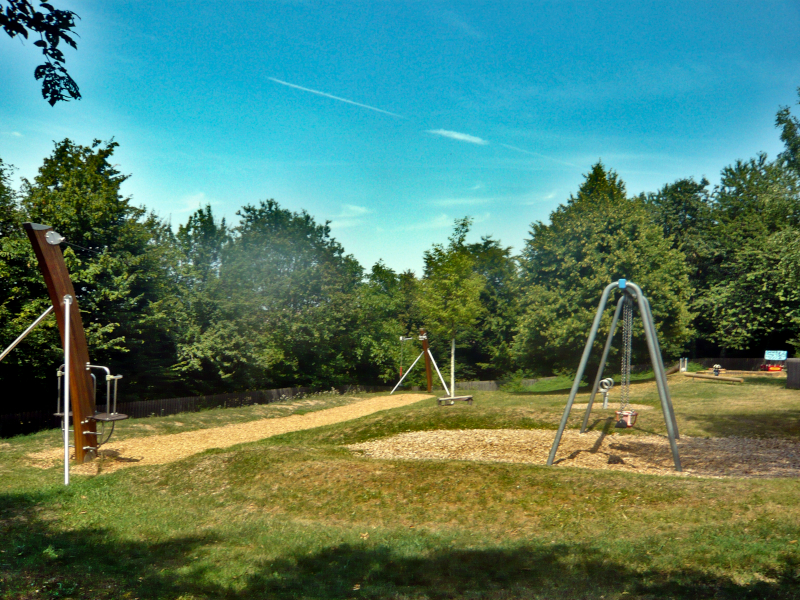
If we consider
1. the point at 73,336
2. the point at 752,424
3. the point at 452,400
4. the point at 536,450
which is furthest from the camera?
the point at 452,400

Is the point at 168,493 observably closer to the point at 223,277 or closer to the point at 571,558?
the point at 571,558

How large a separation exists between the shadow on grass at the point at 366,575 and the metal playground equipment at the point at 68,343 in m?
5.24

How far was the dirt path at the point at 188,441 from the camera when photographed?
15.0 metres

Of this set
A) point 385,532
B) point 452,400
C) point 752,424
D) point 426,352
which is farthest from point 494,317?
point 385,532

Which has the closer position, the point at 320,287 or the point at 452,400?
the point at 452,400

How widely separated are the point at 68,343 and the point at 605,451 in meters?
13.1

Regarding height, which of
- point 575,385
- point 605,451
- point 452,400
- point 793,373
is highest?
point 575,385

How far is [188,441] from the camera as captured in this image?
1909 cm

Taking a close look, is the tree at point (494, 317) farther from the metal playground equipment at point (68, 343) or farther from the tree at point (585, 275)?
the metal playground equipment at point (68, 343)

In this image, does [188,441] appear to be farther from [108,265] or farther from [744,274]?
[744,274]

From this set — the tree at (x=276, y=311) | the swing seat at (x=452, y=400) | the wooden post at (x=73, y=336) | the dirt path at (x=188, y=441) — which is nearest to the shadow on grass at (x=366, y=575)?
the wooden post at (x=73, y=336)

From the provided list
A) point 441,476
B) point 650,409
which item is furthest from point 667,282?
point 441,476

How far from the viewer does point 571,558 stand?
7.51 meters

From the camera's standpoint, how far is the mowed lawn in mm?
6840
